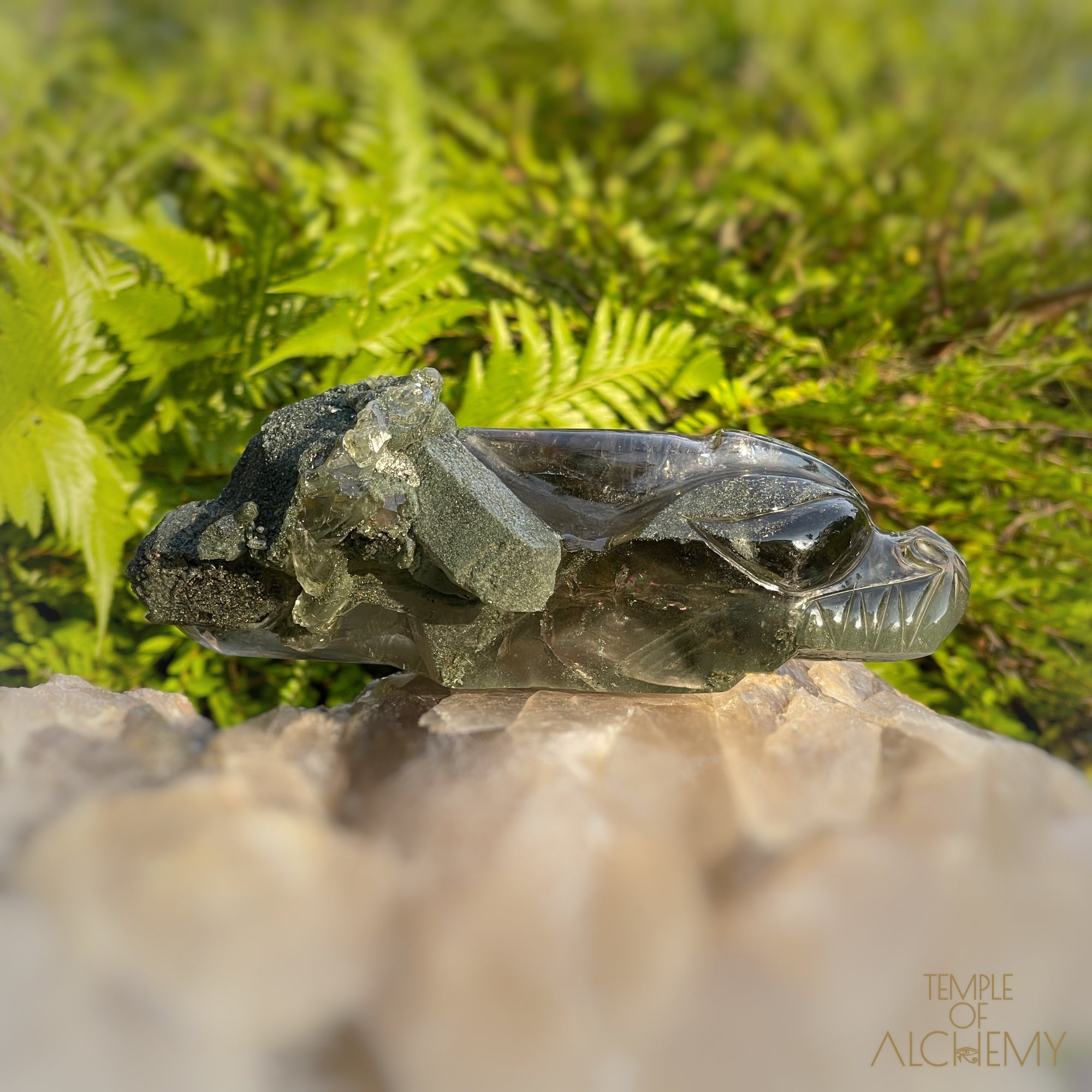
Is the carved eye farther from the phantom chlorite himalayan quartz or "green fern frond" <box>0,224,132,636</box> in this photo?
"green fern frond" <box>0,224,132,636</box>

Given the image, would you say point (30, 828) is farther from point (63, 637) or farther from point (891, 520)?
point (891, 520)

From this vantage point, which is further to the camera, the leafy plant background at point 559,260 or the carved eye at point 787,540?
the leafy plant background at point 559,260

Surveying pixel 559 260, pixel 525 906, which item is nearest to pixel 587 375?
pixel 559 260

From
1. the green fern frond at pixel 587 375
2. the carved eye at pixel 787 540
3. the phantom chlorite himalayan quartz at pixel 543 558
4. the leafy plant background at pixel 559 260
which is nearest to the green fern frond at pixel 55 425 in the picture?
the leafy plant background at pixel 559 260

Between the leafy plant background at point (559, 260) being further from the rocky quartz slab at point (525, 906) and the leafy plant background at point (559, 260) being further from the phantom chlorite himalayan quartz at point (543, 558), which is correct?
the rocky quartz slab at point (525, 906)

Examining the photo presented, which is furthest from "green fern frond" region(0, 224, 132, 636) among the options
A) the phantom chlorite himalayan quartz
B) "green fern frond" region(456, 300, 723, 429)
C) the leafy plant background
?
"green fern frond" region(456, 300, 723, 429)

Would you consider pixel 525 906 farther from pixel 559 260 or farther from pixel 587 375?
pixel 559 260

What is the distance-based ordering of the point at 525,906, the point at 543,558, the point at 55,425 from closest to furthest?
the point at 525,906 → the point at 543,558 → the point at 55,425

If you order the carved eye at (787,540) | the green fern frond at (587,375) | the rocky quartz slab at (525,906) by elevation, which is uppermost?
the carved eye at (787,540)
